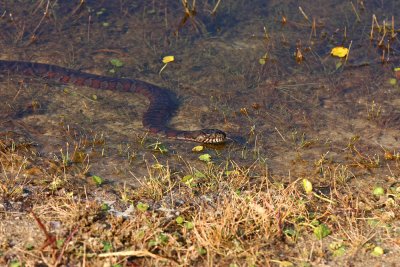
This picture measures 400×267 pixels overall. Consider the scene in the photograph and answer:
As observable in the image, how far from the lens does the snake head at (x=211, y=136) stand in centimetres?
686

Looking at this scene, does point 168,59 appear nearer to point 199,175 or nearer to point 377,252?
point 199,175

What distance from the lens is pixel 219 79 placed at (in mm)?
9023

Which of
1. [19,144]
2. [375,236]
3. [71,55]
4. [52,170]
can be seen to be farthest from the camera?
[71,55]

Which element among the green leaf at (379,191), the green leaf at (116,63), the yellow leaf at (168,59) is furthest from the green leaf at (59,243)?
the green leaf at (116,63)

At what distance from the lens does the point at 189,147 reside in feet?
22.1

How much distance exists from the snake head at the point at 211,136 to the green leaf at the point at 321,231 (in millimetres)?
2470

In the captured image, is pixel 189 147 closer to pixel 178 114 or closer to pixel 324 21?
pixel 178 114

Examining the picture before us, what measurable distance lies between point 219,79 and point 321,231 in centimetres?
481

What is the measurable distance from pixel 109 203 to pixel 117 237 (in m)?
0.61

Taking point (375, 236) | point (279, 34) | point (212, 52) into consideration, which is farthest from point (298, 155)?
point (279, 34)

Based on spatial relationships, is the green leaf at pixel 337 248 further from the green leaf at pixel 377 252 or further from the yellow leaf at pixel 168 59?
the yellow leaf at pixel 168 59

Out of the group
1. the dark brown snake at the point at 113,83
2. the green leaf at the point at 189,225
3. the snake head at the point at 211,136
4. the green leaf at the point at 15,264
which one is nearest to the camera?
the green leaf at the point at 15,264

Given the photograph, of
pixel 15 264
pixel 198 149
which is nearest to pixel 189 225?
pixel 15 264

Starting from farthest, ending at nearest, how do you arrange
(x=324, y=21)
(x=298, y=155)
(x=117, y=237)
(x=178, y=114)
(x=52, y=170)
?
(x=324, y=21)
(x=178, y=114)
(x=298, y=155)
(x=52, y=170)
(x=117, y=237)
